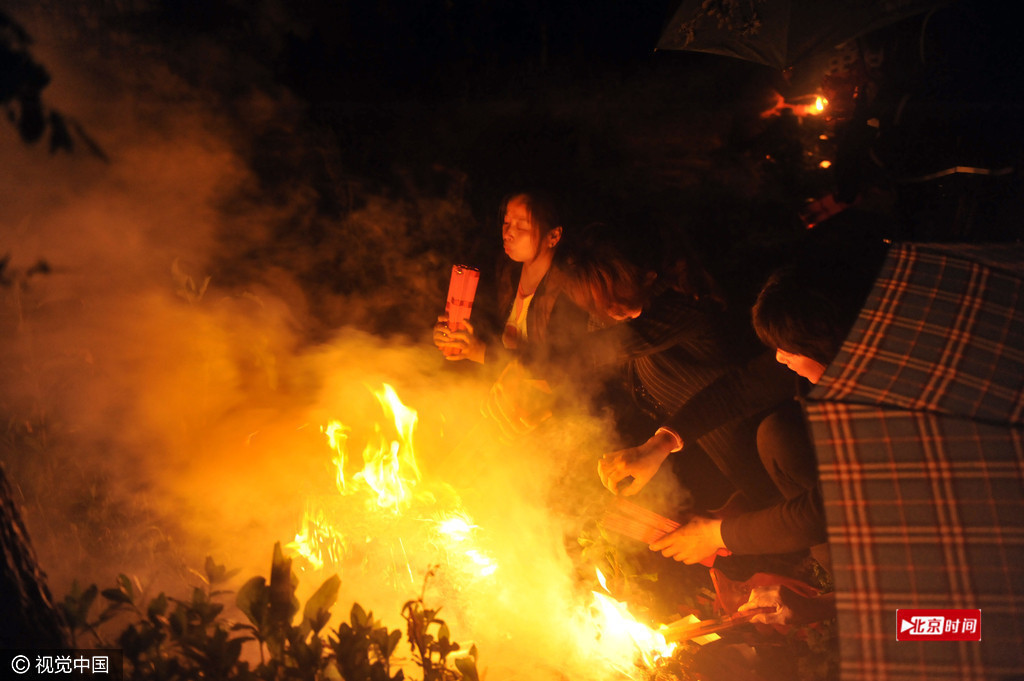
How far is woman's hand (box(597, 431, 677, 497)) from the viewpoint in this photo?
3.83 m

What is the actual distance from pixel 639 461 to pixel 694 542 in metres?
0.56

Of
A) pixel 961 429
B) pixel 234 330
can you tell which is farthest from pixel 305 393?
pixel 961 429

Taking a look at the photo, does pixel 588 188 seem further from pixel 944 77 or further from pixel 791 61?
pixel 944 77

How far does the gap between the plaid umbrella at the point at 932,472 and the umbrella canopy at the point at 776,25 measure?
1644mm

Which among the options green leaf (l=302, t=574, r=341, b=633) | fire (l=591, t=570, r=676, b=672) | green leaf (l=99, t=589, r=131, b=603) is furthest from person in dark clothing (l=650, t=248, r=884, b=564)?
green leaf (l=99, t=589, r=131, b=603)

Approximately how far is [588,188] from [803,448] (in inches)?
80.4

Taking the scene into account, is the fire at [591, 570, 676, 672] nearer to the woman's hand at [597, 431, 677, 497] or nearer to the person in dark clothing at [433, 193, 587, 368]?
the woman's hand at [597, 431, 677, 497]

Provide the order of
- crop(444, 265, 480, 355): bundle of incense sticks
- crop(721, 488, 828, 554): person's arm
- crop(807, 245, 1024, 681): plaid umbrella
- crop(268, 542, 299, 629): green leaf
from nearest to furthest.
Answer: crop(807, 245, 1024, 681): plaid umbrella → crop(268, 542, 299, 629): green leaf → crop(721, 488, 828, 554): person's arm → crop(444, 265, 480, 355): bundle of incense sticks

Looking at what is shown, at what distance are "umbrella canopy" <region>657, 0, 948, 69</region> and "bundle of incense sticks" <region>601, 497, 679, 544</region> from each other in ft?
8.65

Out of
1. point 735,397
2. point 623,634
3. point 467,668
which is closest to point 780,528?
point 735,397

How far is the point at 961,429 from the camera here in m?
2.03

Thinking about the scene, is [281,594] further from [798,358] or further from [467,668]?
[798,358]

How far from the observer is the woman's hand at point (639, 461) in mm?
3830

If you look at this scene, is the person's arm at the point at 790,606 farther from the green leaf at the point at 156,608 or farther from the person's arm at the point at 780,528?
the green leaf at the point at 156,608
